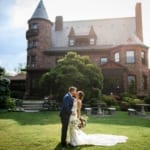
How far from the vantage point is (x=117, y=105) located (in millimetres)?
24750

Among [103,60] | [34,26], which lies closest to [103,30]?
[103,60]

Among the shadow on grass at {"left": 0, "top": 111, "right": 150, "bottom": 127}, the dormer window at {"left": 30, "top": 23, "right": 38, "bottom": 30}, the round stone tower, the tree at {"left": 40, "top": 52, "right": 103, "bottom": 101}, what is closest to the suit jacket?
the shadow on grass at {"left": 0, "top": 111, "right": 150, "bottom": 127}

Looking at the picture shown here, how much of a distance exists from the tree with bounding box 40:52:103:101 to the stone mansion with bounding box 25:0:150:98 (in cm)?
884

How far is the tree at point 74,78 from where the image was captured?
20.9m

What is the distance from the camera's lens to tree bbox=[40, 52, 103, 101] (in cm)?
2091

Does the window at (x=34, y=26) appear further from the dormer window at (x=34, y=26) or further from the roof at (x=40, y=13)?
the roof at (x=40, y=13)

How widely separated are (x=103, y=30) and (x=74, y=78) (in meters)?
19.0

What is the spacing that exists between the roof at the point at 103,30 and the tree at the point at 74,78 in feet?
45.6

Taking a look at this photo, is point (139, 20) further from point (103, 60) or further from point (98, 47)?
point (103, 60)

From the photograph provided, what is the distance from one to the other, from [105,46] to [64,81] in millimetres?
15481

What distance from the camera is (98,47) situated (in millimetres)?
34531

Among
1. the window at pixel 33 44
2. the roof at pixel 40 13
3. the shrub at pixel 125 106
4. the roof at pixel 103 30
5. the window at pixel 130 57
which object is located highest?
the roof at pixel 40 13

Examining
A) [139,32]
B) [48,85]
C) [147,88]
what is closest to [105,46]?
[139,32]

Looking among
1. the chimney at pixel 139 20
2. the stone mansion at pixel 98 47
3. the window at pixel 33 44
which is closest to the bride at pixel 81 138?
the stone mansion at pixel 98 47
